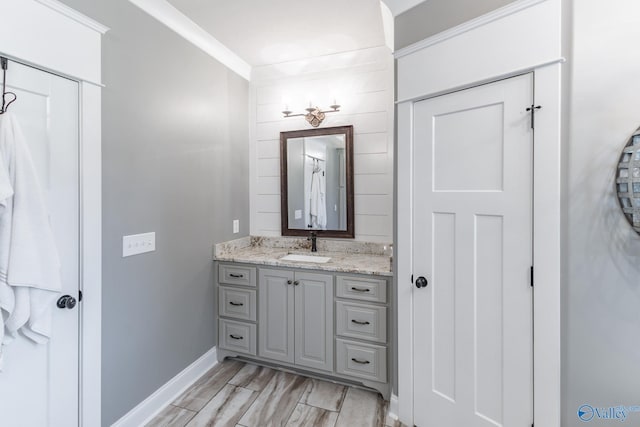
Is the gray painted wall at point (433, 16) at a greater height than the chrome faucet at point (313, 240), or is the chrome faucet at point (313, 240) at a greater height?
the gray painted wall at point (433, 16)

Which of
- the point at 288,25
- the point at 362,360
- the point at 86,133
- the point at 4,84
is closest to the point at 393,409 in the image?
the point at 362,360

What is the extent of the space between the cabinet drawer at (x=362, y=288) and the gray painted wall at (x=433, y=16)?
59.8 inches

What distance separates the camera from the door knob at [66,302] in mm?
1467

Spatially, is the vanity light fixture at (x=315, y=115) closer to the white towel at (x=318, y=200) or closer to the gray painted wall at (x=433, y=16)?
the white towel at (x=318, y=200)

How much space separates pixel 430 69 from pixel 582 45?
645 mm

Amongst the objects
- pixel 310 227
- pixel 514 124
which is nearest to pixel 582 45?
pixel 514 124

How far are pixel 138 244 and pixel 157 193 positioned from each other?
0.35 meters

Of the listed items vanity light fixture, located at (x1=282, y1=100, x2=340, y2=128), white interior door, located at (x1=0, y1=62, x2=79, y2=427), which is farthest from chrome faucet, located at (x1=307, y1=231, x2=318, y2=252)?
white interior door, located at (x1=0, y1=62, x2=79, y2=427)

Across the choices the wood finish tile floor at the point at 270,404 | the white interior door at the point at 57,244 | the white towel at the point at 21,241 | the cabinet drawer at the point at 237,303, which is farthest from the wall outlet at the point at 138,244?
the wood finish tile floor at the point at 270,404

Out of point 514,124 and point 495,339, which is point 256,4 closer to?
point 514,124

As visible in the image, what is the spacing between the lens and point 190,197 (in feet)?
7.52

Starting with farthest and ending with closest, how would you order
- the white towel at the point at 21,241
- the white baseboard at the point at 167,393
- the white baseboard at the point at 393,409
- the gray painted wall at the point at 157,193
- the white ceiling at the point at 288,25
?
1. the white ceiling at the point at 288,25
2. the white baseboard at the point at 393,409
3. the white baseboard at the point at 167,393
4. the gray painted wall at the point at 157,193
5. the white towel at the point at 21,241

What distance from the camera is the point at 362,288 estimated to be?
7.08 feet

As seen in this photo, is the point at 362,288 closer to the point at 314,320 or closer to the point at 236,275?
the point at 314,320
